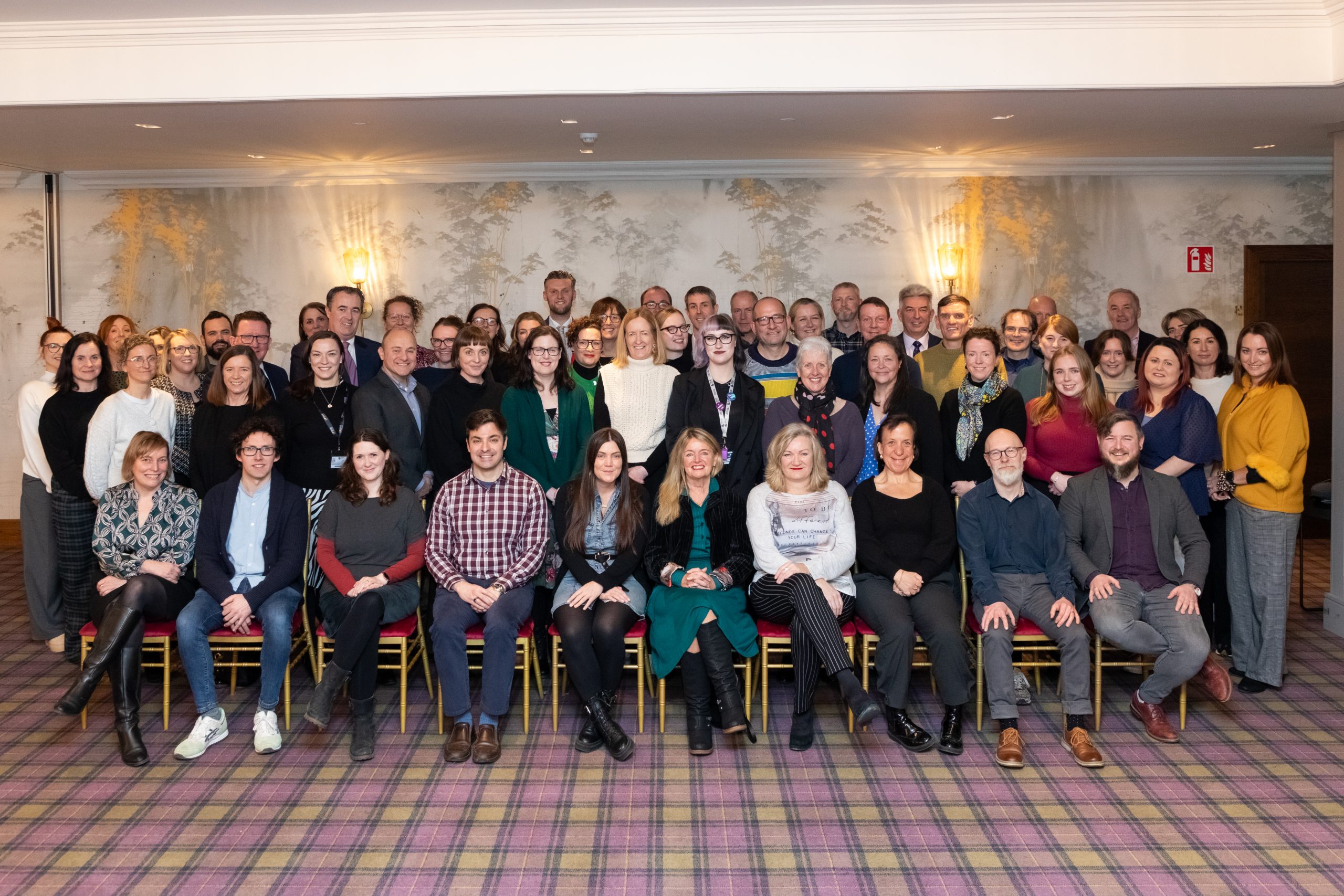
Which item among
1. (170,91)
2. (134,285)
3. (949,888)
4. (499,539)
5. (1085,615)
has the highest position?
(170,91)

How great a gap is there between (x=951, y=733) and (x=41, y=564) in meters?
4.59

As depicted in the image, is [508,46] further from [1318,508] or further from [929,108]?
[1318,508]

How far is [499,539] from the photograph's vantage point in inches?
174

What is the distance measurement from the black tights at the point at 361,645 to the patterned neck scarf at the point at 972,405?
2.66 metres

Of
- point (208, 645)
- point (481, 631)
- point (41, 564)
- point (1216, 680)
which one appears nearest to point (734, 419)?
point (481, 631)

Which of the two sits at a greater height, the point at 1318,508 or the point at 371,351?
the point at 371,351

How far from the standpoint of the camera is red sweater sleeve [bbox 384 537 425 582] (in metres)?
4.33

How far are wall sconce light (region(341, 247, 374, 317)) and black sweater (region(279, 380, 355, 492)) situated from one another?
3.28 m

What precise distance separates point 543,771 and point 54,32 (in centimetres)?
438

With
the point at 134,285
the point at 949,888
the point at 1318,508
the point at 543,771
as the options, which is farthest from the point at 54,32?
the point at 1318,508

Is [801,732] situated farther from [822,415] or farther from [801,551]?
[822,415]

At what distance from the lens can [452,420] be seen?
4914 mm

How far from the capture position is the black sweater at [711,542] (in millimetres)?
4387

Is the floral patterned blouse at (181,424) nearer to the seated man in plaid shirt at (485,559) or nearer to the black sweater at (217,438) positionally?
the black sweater at (217,438)
